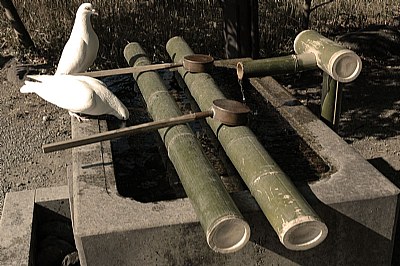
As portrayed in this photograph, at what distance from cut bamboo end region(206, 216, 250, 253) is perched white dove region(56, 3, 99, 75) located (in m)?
1.89

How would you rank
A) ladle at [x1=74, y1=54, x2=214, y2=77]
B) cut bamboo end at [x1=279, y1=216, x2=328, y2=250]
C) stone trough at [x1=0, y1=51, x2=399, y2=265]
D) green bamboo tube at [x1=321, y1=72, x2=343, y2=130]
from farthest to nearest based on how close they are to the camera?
1. ladle at [x1=74, y1=54, x2=214, y2=77]
2. green bamboo tube at [x1=321, y1=72, x2=343, y2=130]
3. stone trough at [x1=0, y1=51, x2=399, y2=265]
4. cut bamboo end at [x1=279, y1=216, x2=328, y2=250]

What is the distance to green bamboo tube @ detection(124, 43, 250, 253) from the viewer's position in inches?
89.9

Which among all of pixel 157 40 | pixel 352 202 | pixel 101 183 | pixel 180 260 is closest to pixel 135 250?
pixel 180 260

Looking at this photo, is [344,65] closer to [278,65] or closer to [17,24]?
[278,65]

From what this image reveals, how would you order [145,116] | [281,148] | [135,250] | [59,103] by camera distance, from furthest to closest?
[145,116]
[281,148]
[59,103]
[135,250]

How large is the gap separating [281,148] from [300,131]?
0.27 metres

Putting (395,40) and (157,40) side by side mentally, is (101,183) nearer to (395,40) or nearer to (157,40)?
(157,40)

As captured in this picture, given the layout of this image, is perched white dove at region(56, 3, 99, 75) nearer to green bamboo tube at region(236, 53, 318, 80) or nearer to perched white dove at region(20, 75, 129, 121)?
perched white dove at region(20, 75, 129, 121)

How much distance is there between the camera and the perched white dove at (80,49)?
3.74 m

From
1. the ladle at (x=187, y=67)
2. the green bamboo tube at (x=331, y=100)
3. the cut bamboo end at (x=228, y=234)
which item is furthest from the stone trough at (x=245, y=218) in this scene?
the ladle at (x=187, y=67)

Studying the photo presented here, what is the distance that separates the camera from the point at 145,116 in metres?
4.04

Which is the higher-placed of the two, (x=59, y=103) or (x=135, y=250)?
(x=59, y=103)

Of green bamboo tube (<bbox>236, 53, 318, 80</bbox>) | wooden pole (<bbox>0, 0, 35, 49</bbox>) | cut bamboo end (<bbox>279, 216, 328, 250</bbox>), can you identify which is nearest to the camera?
cut bamboo end (<bbox>279, 216, 328, 250</bbox>)

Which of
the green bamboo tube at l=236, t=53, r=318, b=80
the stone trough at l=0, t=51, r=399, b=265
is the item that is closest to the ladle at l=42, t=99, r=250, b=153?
the stone trough at l=0, t=51, r=399, b=265
